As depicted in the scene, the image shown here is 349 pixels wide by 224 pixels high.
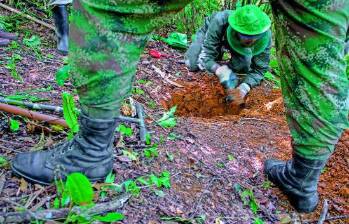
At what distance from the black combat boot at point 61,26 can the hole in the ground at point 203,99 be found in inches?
41.0

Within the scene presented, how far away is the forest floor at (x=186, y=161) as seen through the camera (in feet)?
5.89

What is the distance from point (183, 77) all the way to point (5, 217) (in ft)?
9.74

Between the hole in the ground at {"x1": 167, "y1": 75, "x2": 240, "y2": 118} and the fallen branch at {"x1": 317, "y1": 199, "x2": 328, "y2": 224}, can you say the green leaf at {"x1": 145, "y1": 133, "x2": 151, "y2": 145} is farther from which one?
the hole in the ground at {"x1": 167, "y1": 75, "x2": 240, "y2": 118}

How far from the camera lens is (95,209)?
1616mm

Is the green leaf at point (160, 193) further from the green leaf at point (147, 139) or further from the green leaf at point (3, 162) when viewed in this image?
the green leaf at point (3, 162)

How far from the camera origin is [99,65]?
1520mm

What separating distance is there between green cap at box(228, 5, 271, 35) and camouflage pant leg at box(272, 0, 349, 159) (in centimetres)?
220

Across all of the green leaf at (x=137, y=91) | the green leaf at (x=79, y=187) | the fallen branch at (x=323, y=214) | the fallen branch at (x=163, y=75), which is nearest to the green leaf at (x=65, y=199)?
the green leaf at (x=79, y=187)

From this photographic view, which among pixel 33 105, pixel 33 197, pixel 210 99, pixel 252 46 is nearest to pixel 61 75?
pixel 33 105

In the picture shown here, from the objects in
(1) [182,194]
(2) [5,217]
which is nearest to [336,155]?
(1) [182,194]

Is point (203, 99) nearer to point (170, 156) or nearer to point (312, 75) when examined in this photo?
point (170, 156)

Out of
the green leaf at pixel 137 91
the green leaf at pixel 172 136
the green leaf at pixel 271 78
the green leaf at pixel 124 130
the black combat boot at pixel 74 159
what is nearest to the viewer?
the black combat boot at pixel 74 159

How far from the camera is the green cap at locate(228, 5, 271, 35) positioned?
156 inches

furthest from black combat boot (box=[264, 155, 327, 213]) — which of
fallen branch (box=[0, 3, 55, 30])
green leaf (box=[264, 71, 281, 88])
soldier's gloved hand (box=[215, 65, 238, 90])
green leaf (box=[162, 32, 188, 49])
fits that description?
green leaf (box=[162, 32, 188, 49])
